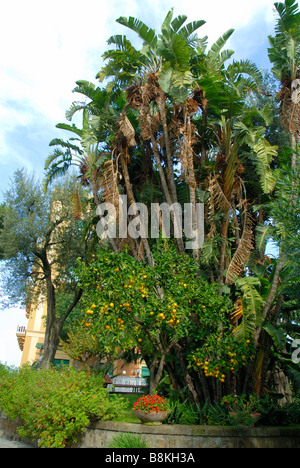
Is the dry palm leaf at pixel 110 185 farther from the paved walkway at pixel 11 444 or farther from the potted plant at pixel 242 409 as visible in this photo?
the paved walkway at pixel 11 444

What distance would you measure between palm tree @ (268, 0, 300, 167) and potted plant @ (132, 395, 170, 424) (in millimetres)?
7320

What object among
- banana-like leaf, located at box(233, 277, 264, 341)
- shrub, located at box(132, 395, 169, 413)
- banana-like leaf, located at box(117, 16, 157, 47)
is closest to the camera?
shrub, located at box(132, 395, 169, 413)

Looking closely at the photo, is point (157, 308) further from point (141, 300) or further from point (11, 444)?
point (11, 444)

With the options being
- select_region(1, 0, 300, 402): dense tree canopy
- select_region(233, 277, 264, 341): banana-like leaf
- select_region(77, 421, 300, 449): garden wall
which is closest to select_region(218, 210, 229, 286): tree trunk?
select_region(1, 0, 300, 402): dense tree canopy

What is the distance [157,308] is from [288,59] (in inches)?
307

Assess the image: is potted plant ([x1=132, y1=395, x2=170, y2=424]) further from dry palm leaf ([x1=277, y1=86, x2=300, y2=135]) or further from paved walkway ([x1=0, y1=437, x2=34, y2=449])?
dry palm leaf ([x1=277, y1=86, x2=300, y2=135])

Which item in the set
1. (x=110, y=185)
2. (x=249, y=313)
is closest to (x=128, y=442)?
(x=249, y=313)

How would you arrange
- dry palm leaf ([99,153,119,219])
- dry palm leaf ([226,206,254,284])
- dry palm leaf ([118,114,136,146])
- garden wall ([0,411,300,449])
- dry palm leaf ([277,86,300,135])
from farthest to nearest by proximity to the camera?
dry palm leaf ([118,114,136,146]), dry palm leaf ([99,153,119,219]), dry palm leaf ([226,206,254,284]), dry palm leaf ([277,86,300,135]), garden wall ([0,411,300,449])

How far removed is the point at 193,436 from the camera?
286 inches

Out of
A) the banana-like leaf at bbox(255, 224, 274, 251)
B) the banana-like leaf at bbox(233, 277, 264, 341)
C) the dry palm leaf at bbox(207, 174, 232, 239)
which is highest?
the dry palm leaf at bbox(207, 174, 232, 239)

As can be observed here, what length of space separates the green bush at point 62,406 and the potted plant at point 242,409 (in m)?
2.49

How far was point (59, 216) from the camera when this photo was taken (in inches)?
666

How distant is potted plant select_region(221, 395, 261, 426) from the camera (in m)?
7.68

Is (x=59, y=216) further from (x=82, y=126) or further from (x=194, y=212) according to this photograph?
(x=194, y=212)
